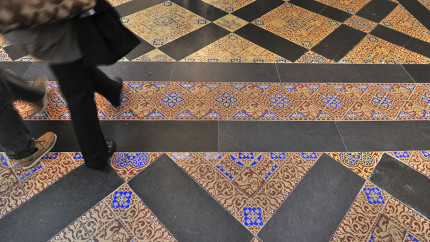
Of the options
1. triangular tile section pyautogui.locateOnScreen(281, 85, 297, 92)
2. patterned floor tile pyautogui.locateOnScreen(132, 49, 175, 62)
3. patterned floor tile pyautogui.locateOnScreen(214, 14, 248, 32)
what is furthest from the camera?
patterned floor tile pyautogui.locateOnScreen(214, 14, 248, 32)

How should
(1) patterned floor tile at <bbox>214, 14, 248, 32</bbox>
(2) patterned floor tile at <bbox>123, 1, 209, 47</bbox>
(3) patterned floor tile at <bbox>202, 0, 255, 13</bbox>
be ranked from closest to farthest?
(2) patterned floor tile at <bbox>123, 1, 209, 47</bbox> → (1) patterned floor tile at <bbox>214, 14, 248, 32</bbox> → (3) patterned floor tile at <bbox>202, 0, 255, 13</bbox>

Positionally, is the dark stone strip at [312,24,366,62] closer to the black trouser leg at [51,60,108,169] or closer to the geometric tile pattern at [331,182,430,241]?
the geometric tile pattern at [331,182,430,241]

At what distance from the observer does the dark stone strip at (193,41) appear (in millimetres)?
2227

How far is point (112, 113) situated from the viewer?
5.57ft

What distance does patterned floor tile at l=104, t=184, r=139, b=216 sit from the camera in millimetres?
1253

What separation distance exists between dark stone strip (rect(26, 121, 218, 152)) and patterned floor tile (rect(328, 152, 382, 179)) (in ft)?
2.39

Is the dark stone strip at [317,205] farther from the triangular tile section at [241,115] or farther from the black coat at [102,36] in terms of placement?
the black coat at [102,36]

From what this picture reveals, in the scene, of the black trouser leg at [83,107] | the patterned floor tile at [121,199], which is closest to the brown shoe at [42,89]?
the black trouser leg at [83,107]

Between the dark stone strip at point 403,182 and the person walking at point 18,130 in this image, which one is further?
the dark stone strip at point 403,182

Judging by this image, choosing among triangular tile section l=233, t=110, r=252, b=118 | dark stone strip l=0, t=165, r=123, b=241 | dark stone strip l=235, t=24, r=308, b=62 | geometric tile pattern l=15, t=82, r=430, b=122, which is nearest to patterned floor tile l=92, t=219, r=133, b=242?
dark stone strip l=0, t=165, r=123, b=241

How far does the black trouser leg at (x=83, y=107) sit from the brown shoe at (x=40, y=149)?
0.93ft

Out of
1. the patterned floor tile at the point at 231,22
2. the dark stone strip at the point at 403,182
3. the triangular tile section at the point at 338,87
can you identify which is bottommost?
the dark stone strip at the point at 403,182

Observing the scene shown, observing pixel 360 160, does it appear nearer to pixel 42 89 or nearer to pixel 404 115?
pixel 404 115

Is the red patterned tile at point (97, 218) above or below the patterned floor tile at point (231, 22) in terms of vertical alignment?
below
